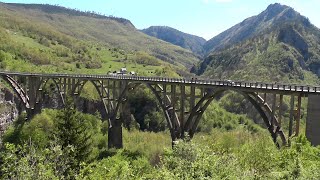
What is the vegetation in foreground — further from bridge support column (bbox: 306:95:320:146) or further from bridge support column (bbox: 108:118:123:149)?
bridge support column (bbox: 306:95:320:146)

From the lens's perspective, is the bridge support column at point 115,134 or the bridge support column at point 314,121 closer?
the bridge support column at point 314,121

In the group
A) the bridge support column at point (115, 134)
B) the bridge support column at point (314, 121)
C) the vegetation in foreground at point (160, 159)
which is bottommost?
the bridge support column at point (115, 134)

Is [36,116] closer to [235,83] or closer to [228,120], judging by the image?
[235,83]

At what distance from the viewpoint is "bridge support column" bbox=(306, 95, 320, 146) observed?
3316cm

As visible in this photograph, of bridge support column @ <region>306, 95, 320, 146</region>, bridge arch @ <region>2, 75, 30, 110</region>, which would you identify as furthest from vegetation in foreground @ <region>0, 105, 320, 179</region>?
bridge arch @ <region>2, 75, 30, 110</region>

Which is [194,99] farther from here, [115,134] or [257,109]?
[115,134]

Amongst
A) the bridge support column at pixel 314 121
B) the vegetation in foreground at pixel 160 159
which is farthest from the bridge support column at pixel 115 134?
the bridge support column at pixel 314 121

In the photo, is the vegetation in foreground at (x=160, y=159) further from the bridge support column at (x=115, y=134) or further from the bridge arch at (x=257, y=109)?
the bridge support column at (x=115, y=134)

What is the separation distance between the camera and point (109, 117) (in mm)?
65688

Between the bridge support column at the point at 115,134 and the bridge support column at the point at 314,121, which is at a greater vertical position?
the bridge support column at the point at 314,121

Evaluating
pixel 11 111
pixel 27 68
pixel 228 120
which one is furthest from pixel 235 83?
pixel 27 68

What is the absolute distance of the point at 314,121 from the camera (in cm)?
3353

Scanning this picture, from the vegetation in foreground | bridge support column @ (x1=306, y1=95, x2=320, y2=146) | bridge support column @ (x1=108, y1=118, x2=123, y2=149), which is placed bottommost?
bridge support column @ (x1=108, y1=118, x2=123, y2=149)

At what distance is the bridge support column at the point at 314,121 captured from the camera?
1305 inches
